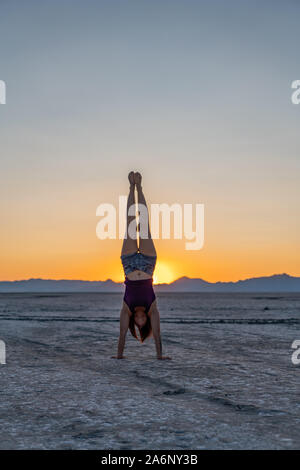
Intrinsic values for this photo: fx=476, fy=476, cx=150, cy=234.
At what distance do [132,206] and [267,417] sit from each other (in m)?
5.60

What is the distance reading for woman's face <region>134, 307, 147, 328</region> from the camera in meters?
10.2

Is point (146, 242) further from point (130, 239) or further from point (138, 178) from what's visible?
point (138, 178)

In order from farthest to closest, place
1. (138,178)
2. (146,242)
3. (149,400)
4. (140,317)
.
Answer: (138,178) → (140,317) → (146,242) → (149,400)

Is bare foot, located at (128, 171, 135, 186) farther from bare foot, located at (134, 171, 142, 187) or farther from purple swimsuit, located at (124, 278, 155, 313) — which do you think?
purple swimsuit, located at (124, 278, 155, 313)

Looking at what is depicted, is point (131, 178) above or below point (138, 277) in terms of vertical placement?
above

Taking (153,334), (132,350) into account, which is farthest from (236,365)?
(132,350)

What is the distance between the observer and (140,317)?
33.5ft

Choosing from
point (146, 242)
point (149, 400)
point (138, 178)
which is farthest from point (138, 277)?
point (149, 400)

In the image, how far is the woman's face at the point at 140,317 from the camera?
10177mm

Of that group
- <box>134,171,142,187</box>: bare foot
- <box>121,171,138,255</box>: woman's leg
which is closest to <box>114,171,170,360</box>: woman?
<box>121,171,138,255</box>: woman's leg

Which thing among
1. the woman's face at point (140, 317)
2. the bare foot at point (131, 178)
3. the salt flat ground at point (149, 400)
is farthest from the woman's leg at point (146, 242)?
the salt flat ground at point (149, 400)

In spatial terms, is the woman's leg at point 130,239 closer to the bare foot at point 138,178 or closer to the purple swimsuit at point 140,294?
the bare foot at point 138,178

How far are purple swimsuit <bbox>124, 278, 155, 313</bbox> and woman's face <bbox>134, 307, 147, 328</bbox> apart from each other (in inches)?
3.6

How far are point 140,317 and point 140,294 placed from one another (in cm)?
52
